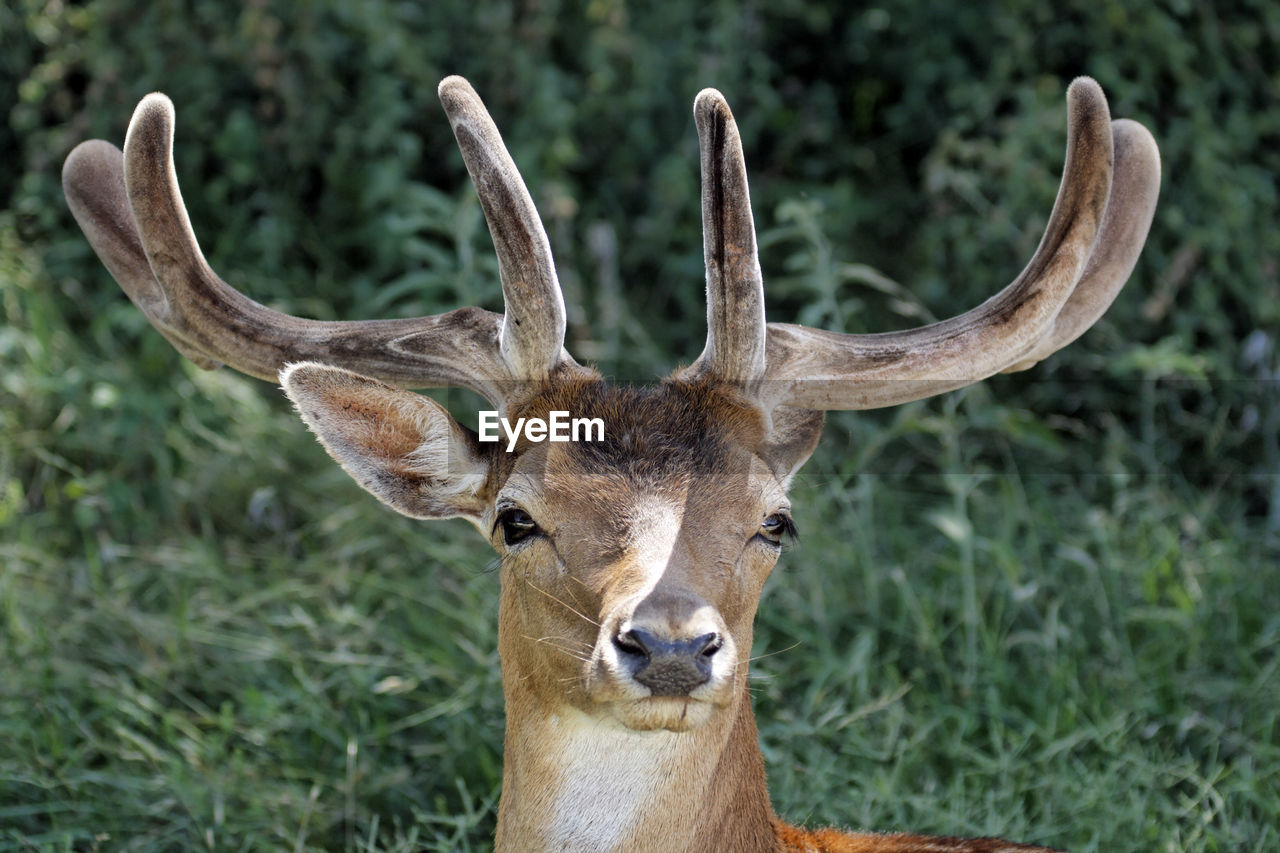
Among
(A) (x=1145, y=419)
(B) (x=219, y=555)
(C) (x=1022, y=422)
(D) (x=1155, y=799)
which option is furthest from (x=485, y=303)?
(D) (x=1155, y=799)

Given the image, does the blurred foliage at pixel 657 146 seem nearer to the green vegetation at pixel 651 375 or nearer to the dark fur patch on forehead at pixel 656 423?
the green vegetation at pixel 651 375

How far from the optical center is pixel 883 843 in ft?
11.1

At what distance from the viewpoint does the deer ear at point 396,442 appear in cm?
302

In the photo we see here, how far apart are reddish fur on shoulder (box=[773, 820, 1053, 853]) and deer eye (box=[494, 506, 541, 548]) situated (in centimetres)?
91

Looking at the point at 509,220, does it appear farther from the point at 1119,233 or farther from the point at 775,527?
the point at 1119,233

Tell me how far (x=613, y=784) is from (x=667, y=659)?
47 cm

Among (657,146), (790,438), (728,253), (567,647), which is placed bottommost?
(567,647)

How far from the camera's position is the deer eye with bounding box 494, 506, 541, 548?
114 inches

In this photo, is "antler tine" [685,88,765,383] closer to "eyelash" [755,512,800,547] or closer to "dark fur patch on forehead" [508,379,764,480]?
"dark fur patch on forehead" [508,379,764,480]

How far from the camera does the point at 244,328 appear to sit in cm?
329

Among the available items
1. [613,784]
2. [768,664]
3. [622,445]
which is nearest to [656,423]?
[622,445]

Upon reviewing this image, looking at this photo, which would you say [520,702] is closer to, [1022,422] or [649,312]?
[1022,422]

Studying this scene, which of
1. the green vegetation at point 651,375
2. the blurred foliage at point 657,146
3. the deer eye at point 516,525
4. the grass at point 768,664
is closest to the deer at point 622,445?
the deer eye at point 516,525

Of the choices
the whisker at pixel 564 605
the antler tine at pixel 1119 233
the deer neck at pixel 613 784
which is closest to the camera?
the whisker at pixel 564 605
